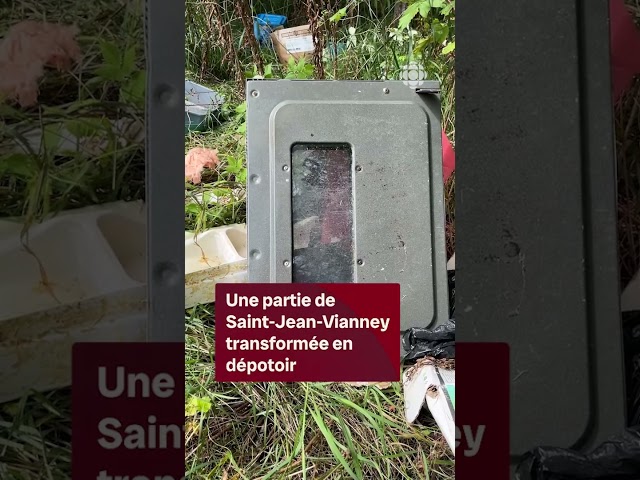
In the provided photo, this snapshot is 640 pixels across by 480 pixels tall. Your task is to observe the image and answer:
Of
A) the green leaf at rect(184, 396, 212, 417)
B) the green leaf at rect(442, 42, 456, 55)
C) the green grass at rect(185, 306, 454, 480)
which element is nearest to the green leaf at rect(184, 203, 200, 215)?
the green grass at rect(185, 306, 454, 480)

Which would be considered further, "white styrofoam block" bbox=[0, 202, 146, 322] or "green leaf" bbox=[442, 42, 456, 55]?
"green leaf" bbox=[442, 42, 456, 55]

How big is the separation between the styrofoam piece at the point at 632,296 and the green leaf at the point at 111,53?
912 mm

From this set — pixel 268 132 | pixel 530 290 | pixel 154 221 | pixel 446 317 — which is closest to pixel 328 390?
pixel 446 317

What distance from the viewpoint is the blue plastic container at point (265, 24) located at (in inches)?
96.7

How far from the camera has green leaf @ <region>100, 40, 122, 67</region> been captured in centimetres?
84

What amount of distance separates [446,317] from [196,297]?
0.63m

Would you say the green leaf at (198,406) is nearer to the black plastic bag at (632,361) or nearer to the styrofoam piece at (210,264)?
the styrofoam piece at (210,264)

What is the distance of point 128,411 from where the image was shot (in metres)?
0.81

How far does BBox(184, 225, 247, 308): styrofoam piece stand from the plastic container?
67 centimetres

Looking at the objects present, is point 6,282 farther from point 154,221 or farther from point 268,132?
point 268,132

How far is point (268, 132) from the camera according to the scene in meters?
1.60

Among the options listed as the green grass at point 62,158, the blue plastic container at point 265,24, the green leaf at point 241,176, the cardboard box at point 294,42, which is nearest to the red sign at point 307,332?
the green leaf at point 241,176

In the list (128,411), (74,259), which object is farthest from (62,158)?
(128,411)

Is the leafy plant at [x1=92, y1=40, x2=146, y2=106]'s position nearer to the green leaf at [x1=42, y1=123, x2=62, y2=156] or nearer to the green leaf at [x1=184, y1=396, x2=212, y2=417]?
the green leaf at [x1=42, y1=123, x2=62, y2=156]
